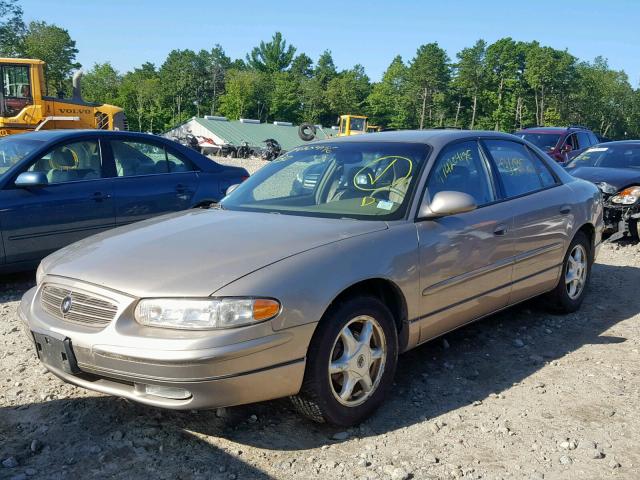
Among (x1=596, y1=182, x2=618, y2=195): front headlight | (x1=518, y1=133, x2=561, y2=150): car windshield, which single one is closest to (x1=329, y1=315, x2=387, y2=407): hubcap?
(x1=596, y1=182, x2=618, y2=195): front headlight

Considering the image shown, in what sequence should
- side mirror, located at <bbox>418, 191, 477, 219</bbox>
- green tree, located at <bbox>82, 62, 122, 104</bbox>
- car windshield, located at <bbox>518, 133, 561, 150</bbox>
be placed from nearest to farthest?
1. side mirror, located at <bbox>418, 191, 477, 219</bbox>
2. car windshield, located at <bbox>518, 133, 561, 150</bbox>
3. green tree, located at <bbox>82, 62, 122, 104</bbox>

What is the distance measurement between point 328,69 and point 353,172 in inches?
4724

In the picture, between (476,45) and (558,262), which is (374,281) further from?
(476,45)

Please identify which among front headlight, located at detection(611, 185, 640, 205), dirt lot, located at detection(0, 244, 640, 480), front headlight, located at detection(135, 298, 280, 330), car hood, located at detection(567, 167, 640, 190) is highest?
car hood, located at detection(567, 167, 640, 190)

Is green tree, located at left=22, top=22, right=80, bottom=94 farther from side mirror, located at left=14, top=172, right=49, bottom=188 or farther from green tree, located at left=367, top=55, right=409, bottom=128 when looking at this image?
side mirror, located at left=14, top=172, right=49, bottom=188

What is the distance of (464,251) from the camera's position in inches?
154

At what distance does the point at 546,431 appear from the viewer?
10.9 ft

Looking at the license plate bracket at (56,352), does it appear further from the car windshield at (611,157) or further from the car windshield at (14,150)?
the car windshield at (611,157)

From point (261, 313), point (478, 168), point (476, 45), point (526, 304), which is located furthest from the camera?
point (476, 45)

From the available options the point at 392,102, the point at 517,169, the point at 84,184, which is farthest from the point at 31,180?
the point at 392,102

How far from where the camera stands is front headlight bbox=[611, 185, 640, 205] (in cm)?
839

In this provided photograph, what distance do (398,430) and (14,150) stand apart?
196 inches

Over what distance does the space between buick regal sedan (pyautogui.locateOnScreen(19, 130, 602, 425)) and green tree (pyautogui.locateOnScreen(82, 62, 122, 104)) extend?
87187 millimetres

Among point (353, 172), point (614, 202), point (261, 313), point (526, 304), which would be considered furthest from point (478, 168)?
point (614, 202)
